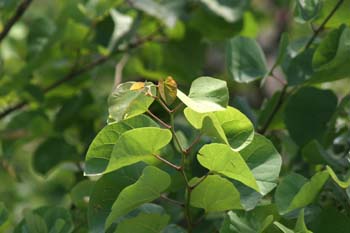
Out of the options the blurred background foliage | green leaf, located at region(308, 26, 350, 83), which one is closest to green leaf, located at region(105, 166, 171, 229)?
green leaf, located at region(308, 26, 350, 83)

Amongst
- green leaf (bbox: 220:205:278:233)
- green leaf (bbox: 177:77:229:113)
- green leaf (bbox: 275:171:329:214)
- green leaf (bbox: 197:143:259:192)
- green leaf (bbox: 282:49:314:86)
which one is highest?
green leaf (bbox: 177:77:229:113)

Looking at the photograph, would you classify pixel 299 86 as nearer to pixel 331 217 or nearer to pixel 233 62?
pixel 233 62

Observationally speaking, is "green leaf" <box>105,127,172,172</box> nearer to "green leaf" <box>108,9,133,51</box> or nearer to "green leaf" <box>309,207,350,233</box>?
"green leaf" <box>309,207,350,233</box>

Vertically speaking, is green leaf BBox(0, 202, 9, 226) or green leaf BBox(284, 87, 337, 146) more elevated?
green leaf BBox(0, 202, 9, 226)

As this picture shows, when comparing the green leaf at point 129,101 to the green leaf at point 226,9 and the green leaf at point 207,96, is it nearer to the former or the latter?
the green leaf at point 207,96

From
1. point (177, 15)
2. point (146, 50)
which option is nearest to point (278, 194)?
point (177, 15)

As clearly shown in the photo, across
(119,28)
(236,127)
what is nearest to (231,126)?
(236,127)
